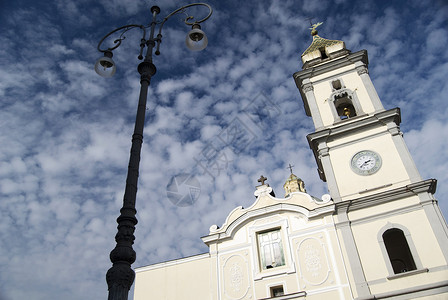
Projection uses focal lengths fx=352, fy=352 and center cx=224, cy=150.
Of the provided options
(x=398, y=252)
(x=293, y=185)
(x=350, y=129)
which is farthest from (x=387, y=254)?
(x=293, y=185)

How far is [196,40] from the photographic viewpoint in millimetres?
8805

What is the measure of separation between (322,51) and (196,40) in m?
18.6

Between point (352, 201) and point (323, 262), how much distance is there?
124 inches

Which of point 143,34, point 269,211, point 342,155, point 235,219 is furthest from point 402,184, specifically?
point 143,34

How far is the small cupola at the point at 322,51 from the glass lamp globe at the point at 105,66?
18.1 meters

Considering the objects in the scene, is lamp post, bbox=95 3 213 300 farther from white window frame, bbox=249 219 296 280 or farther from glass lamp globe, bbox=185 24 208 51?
white window frame, bbox=249 219 296 280

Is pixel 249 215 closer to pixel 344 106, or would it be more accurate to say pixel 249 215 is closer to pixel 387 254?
pixel 387 254

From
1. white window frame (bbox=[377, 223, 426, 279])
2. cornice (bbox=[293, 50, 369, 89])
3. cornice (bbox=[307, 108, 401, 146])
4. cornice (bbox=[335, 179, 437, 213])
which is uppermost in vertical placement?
cornice (bbox=[293, 50, 369, 89])

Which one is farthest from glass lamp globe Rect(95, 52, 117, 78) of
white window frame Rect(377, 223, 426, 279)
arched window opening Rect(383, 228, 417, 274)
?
arched window opening Rect(383, 228, 417, 274)

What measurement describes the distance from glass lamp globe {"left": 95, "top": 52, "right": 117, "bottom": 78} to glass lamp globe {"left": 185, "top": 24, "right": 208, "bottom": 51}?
6.20 feet

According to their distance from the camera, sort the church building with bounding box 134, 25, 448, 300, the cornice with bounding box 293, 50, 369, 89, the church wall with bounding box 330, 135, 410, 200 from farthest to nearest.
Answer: the cornice with bounding box 293, 50, 369, 89 < the church wall with bounding box 330, 135, 410, 200 < the church building with bounding box 134, 25, 448, 300

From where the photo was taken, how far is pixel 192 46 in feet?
28.9

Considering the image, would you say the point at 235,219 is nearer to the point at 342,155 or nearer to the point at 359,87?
the point at 342,155

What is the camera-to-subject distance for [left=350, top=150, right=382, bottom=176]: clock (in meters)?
17.3
